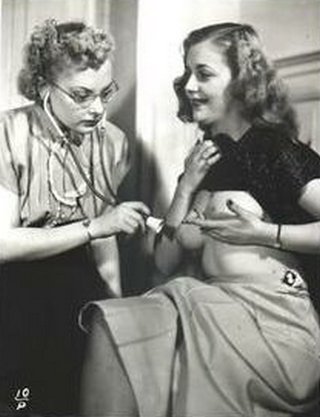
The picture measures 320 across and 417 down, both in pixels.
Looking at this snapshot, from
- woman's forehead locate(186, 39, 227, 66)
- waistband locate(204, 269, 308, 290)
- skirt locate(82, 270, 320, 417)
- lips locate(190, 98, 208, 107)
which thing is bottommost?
skirt locate(82, 270, 320, 417)

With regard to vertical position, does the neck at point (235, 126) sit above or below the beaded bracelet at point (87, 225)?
above

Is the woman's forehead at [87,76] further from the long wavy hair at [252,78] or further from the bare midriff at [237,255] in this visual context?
the bare midriff at [237,255]

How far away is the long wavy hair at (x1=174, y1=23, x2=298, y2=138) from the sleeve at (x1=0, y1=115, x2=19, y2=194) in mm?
431

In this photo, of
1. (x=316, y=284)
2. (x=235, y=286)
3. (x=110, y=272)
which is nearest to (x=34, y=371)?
(x=110, y=272)

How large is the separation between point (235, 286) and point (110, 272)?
242 mm

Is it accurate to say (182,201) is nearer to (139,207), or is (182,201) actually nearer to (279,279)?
(139,207)

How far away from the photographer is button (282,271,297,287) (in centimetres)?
150

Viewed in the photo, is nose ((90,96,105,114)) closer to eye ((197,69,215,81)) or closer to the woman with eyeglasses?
the woman with eyeglasses

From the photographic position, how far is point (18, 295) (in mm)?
1565

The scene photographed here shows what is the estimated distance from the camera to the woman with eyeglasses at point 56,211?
60.9 inches

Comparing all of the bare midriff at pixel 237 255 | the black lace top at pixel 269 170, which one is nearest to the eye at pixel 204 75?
the black lace top at pixel 269 170

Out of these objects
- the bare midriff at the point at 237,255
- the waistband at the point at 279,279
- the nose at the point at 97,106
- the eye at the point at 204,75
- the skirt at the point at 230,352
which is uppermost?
the eye at the point at 204,75

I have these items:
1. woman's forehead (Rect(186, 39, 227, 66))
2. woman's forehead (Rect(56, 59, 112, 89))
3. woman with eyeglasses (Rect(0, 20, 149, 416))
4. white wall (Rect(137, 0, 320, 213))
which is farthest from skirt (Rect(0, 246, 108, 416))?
woman's forehead (Rect(186, 39, 227, 66))

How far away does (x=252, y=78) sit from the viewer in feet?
5.04
